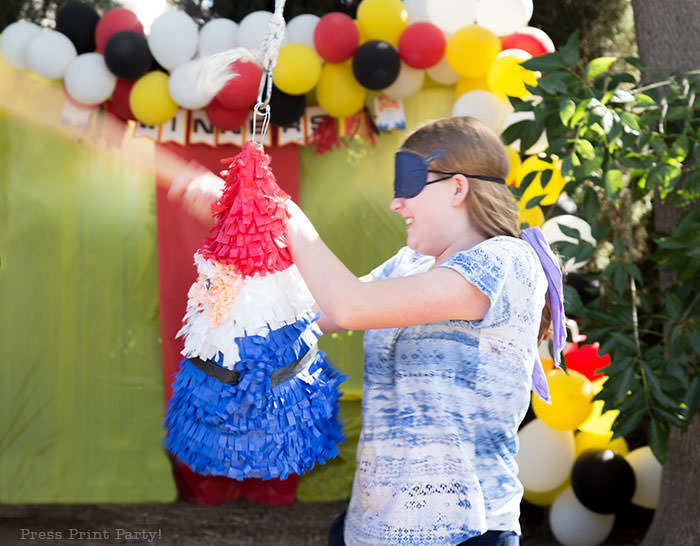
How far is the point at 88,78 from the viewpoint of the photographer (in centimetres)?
349

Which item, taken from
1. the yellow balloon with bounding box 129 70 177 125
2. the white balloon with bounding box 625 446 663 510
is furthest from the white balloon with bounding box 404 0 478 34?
the white balloon with bounding box 625 446 663 510

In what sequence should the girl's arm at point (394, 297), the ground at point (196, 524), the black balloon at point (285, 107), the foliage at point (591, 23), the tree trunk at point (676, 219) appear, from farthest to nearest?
1. the foliage at point (591, 23)
2. the ground at point (196, 524)
3. the black balloon at point (285, 107)
4. the tree trunk at point (676, 219)
5. the girl's arm at point (394, 297)

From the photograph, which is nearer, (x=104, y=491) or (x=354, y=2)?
(x=104, y=491)

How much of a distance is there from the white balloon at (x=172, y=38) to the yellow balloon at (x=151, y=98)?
10cm

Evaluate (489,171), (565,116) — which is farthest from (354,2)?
(489,171)

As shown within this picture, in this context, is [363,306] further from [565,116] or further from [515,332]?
[565,116]

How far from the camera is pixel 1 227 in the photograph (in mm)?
3869

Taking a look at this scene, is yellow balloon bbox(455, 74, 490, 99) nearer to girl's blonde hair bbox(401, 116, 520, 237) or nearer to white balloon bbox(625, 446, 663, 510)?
white balloon bbox(625, 446, 663, 510)

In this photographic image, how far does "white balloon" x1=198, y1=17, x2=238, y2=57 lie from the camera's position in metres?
3.47

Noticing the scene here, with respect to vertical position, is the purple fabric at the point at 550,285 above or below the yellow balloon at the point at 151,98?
below

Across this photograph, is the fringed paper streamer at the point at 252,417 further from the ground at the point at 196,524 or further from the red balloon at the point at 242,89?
the ground at the point at 196,524

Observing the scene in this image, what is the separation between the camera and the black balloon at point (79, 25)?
11.8ft

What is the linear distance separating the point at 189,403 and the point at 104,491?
2872 millimetres

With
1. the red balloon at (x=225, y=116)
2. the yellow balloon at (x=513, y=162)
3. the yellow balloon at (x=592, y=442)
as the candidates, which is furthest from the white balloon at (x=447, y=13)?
the yellow balloon at (x=592, y=442)
